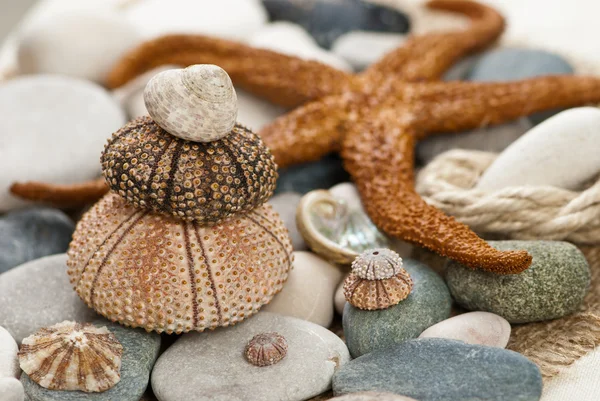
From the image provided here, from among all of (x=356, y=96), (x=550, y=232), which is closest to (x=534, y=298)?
(x=550, y=232)

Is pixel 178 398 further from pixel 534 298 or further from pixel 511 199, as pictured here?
pixel 511 199

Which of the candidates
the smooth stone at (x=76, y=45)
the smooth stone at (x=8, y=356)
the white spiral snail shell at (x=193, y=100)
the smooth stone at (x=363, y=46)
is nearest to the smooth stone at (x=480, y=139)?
the smooth stone at (x=363, y=46)

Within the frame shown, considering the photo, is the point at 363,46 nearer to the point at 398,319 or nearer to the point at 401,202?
the point at 401,202

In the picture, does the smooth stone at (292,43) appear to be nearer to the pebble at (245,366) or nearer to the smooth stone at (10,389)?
the pebble at (245,366)

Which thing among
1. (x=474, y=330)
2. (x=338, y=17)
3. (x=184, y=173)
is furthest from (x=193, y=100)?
(x=338, y=17)

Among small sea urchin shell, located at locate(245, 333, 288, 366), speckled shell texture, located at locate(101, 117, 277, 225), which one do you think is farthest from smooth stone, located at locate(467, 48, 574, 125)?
small sea urchin shell, located at locate(245, 333, 288, 366)

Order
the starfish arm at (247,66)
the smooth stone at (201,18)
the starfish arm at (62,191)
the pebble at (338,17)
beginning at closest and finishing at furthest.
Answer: the starfish arm at (62,191) → the starfish arm at (247,66) → the smooth stone at (201,18) → the pebble at (338,17)

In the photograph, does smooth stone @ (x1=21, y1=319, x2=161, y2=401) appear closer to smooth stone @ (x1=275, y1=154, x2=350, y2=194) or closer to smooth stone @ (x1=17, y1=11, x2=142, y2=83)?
smooth stone @ (x1=275, y1=154, x2=350, y2=194)
